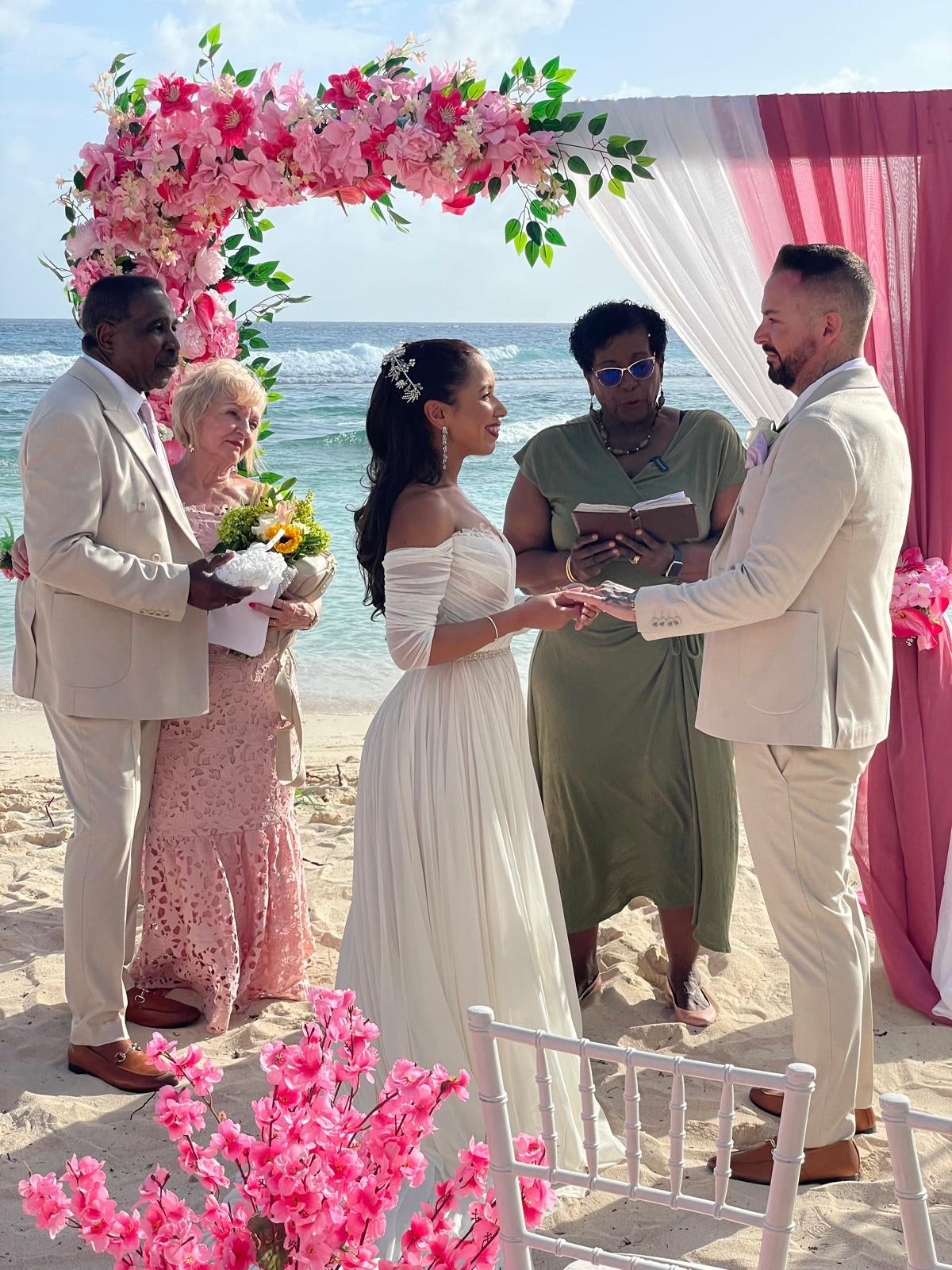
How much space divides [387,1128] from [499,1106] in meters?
0.19

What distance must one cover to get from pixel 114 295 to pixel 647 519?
1.78 metres

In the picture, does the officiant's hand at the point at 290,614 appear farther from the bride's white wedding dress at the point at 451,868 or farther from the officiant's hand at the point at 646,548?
the officiant's hand at the point at 646,548

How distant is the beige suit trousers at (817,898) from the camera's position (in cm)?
330

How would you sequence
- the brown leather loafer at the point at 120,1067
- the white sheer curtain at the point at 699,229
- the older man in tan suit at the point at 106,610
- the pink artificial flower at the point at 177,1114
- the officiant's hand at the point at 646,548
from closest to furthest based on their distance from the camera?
the pink artificial flower at the point at 177,1114, the older man in tan suit at the point at 106,610, the brown leather loafer at the point at 120,1067, the officiant's hand at the point at 646,548, the white sheer curtain at the point at 699,229

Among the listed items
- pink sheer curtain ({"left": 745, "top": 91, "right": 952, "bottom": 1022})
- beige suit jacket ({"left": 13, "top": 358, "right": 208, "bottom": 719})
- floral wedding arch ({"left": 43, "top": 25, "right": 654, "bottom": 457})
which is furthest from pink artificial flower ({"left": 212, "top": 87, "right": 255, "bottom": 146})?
pink sheer curtain ({"left": 745, "top": 91, "right": 952, "bottom": 1022})

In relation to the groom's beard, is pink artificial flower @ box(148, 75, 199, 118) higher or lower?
higher

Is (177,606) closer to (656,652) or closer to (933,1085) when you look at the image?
(656,652)

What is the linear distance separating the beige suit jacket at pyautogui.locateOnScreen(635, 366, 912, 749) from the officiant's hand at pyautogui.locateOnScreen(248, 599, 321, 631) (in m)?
1.47

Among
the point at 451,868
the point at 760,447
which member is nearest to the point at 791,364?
the point at 760,447

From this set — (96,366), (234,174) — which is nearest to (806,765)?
(96,366)

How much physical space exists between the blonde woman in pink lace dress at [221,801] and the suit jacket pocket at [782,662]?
1.70 meters

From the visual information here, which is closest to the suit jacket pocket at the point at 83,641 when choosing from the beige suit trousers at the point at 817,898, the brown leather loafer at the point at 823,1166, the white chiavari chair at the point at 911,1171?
the beige suit trousers at the point at 817,898

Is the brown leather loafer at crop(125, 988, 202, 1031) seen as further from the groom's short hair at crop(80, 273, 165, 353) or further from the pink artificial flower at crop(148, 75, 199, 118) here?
the pink artificial flower at crop(148, 75, 199, 118)

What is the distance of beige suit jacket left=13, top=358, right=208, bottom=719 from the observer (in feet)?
12.2
